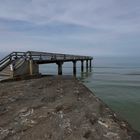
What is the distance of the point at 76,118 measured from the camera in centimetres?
702

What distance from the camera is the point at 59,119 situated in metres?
6.99

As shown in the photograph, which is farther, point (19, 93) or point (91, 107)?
point (19, 93)

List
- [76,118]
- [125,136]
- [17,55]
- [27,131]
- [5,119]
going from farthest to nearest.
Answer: [17,55] < [5,119] < [76,118] < [27,131] < [125,136]

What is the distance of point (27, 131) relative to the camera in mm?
6508

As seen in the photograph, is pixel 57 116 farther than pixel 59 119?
Yes

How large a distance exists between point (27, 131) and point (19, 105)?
2274 mm

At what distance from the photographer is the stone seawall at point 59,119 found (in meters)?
6.18

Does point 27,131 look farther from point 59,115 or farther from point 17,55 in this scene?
point 17,55

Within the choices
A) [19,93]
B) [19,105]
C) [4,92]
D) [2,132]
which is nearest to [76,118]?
[2,132]

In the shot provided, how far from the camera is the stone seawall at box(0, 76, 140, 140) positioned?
6.18m

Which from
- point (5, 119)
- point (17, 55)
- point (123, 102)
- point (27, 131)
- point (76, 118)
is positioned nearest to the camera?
point (27, 131)

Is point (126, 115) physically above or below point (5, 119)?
below

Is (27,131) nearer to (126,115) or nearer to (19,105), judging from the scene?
(19,105)

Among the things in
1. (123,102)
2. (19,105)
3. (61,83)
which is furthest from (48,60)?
(19,105)
